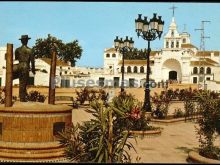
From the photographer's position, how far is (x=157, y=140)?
11.8 metres

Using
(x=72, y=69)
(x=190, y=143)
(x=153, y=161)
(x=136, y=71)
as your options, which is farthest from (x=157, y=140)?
(x=136, y=71)

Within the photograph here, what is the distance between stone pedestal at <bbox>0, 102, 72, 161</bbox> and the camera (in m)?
8.33

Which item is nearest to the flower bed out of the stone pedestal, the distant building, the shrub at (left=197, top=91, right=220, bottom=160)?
the shrub at (left=197, top=91, right=220, bottom=160)

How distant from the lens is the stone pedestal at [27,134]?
8.33m

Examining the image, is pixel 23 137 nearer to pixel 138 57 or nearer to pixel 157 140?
pixel 157 140

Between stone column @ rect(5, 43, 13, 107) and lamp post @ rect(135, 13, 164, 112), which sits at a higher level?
lamp post @ rect(135, 13, 164, 112)

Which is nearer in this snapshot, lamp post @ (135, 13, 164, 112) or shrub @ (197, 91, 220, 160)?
shrub @ (197, 91, 220, 160)

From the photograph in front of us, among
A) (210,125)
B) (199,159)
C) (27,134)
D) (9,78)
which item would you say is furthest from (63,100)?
(199,159)

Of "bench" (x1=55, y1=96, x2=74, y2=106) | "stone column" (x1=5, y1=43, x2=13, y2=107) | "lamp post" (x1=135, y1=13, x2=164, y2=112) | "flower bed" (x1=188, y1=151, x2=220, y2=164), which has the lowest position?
"flower bed" (x1=188, y1=151, x2=220, y2=164)

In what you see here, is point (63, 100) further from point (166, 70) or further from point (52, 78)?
point (166, 70)

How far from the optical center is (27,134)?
8359mm

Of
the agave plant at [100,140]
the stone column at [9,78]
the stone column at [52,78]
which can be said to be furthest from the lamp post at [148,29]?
the agave plant at [100,140]

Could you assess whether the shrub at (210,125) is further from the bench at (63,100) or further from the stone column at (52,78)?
the bench at (63,100)

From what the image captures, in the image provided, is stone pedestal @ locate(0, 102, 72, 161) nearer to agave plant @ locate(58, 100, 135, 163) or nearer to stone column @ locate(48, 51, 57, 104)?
agave plant @ locate(58, 100, 135, 163)
